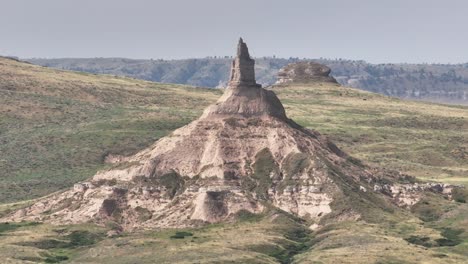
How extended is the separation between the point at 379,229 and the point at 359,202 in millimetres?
11561

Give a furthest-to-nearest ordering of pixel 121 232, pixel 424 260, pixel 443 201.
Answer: pixel 443 201, pixel 121 232, pixel 424 260

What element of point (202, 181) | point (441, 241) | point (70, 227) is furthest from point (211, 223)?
point (441, 241)

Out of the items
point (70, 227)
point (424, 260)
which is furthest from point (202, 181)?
point (424, 260)

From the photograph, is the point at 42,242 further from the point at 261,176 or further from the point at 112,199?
the point at 261,176

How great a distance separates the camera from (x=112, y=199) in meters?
190

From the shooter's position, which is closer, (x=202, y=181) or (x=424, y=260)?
(x=424, y=260)

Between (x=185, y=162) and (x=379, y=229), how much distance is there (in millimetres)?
43525

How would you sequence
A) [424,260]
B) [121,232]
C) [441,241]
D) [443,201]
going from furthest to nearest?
[443,201] → [121,232] → [441,241] → [424,260]

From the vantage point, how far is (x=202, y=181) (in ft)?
632

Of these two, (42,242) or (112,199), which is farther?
(112,199)

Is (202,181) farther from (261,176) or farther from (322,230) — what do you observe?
(322,230)

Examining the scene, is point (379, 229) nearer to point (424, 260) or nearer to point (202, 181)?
point (424, 260)

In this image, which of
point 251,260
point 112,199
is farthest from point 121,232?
point 251,260

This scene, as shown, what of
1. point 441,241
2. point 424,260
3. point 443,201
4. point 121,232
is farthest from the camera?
point 443,201
